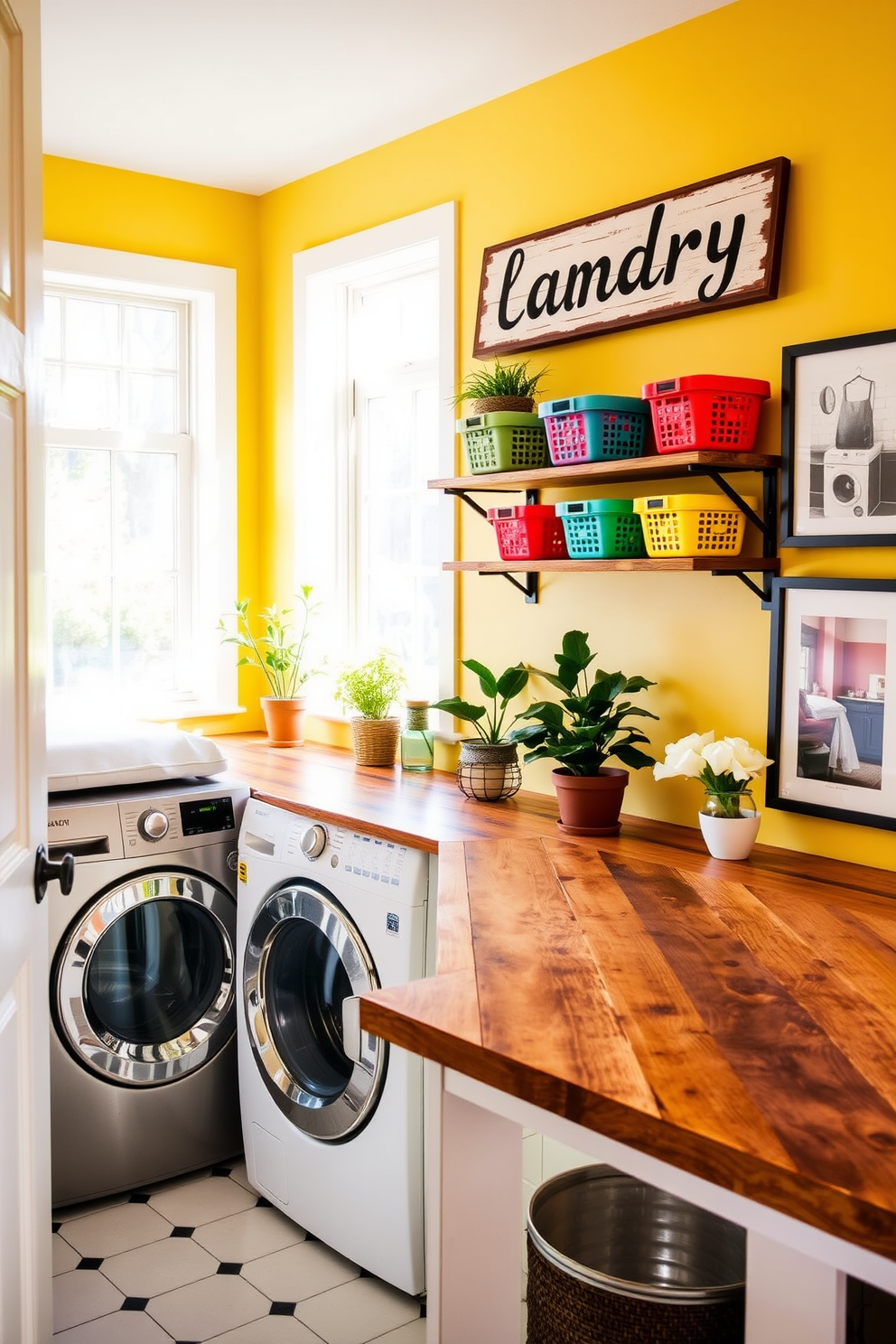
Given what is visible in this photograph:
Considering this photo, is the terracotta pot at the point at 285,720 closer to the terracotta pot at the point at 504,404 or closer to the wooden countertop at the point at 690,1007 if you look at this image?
the terracotta pot at the point at 504,404

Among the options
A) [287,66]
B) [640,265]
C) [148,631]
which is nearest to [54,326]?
[148,631]

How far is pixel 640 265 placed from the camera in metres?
2.61

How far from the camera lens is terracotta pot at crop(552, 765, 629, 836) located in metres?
2.49

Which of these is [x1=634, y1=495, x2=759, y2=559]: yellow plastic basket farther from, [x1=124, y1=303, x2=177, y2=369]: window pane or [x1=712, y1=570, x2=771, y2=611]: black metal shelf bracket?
[x1=124, y1=303, x2=177, y2=369]: window pane

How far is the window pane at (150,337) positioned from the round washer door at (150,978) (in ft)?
5.96

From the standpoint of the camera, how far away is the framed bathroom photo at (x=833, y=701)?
7.20 ft

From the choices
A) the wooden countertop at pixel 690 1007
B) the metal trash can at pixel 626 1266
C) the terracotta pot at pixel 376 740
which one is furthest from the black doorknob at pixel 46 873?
the terracotta pot at pixel 376 740

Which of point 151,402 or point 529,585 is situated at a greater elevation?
point 151,402

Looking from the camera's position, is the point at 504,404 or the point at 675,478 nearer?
the point at 675,478

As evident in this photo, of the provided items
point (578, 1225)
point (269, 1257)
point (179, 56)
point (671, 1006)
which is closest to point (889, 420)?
point (671, 1006)

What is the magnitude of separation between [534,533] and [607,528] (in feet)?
0.85

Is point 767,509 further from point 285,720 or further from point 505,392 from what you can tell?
point 285,720

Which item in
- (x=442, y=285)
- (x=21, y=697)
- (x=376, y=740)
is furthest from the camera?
(x=376, y=740)

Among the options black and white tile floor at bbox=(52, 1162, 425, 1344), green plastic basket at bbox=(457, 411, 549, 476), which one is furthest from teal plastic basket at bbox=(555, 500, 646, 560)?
black and white tile floor at bbox=(52, 1162, 425, 1344)
